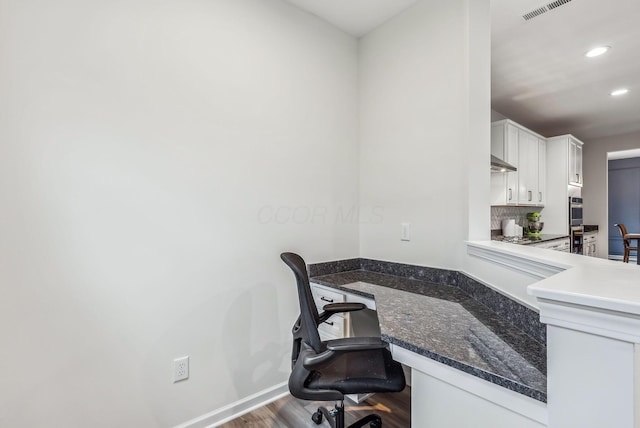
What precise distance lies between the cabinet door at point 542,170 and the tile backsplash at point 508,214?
0.29 metres

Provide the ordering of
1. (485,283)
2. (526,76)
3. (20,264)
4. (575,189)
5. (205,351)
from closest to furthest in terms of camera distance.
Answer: (20,264) → (485,283) → (205,351) → (526,76) → (575,189)

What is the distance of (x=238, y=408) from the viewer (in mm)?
1900

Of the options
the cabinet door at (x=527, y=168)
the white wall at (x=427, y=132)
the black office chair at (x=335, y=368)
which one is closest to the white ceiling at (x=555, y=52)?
the white wall at (x=427, y=132)

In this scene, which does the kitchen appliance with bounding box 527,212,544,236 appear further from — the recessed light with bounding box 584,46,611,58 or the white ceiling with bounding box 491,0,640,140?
the recessed light with bounding box 584,46,611,58

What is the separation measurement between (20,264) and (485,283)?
7.21 ft

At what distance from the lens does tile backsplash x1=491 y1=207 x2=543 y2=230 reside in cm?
443

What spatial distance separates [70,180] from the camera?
1406 millimetres

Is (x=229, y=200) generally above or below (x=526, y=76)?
below

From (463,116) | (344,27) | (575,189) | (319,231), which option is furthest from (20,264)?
(575,189)

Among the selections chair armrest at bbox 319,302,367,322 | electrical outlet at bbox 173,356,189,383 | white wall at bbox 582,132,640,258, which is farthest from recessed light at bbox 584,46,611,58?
electrical outlet at bbox 173,356,189,383

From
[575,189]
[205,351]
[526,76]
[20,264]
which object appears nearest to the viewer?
[20,264]

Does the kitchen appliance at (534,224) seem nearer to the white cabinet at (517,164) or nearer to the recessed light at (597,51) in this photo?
the white cabinet at (517,164)

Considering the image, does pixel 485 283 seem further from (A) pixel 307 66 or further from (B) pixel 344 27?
(B) pixel 344 27

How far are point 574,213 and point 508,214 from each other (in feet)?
3.60
